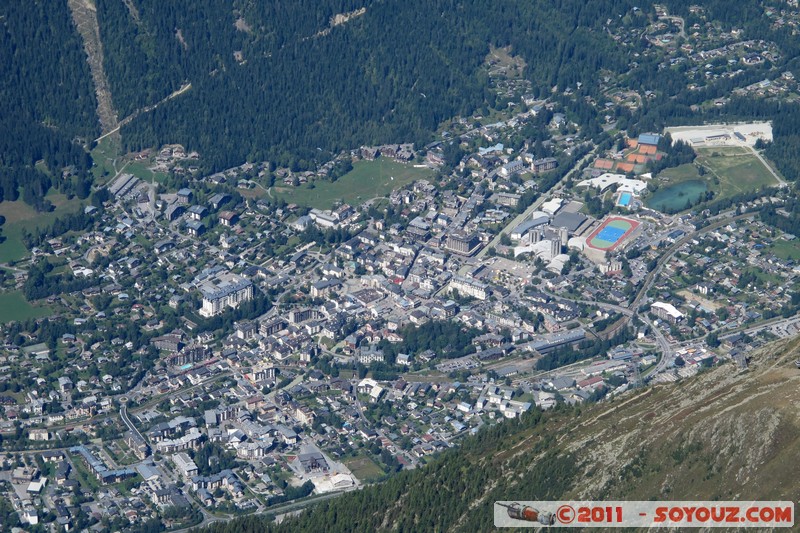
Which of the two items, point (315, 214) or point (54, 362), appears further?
point (315, 214)

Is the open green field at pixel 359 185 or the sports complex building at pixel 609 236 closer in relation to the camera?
the sports complex building at pixel 609 236

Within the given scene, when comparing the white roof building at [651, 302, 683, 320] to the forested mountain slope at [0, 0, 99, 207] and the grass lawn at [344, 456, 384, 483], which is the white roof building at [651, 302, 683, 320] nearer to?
the grass lawn at [344, 456, 384, 483]

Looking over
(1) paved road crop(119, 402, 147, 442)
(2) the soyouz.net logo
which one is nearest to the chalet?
(1) paved road crop(119, 402, 147, 442)

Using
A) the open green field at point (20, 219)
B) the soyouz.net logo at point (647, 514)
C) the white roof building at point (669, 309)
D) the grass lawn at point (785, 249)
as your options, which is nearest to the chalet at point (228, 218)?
the open green field at point (20, 219)

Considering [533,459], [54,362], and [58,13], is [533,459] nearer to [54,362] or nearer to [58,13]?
[54,362]

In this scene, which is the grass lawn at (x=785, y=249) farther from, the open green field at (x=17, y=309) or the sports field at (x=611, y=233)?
the open green field at (x=17, y=309)

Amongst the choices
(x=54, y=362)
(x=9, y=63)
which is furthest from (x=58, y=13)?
(x=54, y=362)
